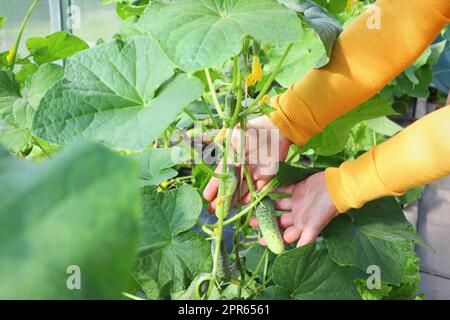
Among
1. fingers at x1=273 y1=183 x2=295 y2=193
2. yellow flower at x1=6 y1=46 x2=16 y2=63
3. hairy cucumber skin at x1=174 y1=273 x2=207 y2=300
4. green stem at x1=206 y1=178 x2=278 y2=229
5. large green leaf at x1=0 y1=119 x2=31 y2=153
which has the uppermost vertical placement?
yellow flower at x1=6 y1=46 x2=16 y2=63

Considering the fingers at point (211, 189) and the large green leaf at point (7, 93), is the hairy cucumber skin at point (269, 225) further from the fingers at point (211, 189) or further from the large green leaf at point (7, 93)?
the large green leaf at point (7, 93)

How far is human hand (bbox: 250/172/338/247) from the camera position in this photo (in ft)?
2.48

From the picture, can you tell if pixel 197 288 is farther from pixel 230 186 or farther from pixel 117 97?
pixel 117 97

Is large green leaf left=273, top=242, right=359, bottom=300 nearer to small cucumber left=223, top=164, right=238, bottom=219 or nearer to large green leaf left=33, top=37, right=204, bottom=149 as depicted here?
small cucumber left=223, top=164, right=238, bottom=219

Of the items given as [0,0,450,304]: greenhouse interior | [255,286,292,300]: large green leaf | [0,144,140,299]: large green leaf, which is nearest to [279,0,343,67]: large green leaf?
[0,0,450,304]: greenhouse interior

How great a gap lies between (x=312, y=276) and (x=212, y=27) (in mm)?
416

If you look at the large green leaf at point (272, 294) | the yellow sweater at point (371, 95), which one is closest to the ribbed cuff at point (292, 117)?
the yellow sweater at point (371, 95)

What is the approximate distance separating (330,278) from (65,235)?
623 mm

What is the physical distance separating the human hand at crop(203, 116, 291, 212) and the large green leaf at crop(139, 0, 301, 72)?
260 mm

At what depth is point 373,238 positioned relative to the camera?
78 cm

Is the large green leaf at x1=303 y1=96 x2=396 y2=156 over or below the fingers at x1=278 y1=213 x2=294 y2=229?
over

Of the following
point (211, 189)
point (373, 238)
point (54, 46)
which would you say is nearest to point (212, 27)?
point (211, 189)
